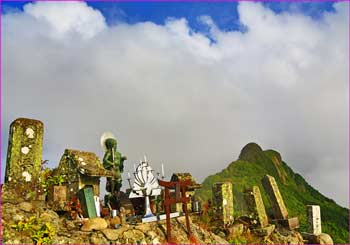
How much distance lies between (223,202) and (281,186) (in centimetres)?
1318

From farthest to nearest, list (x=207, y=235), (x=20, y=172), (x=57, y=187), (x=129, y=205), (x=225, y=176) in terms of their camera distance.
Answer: (x=225, y=176) → (x=129, y=205) → (x=207, y=235) → (x=57, y=187) → (x=20, y=172)

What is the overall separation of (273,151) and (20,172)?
77.9 feet

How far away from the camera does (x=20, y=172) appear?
35.8 feet

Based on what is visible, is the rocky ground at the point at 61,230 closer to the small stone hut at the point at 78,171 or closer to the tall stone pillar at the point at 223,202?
the small stone hut at the point at 78,171

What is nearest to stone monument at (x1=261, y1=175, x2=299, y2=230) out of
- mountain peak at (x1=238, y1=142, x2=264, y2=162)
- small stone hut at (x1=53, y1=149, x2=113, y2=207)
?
small stone hut at (x1=53, y1=149, x2=113, y2=207)

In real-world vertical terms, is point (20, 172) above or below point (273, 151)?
below

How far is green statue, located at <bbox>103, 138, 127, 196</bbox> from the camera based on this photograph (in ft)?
49.8

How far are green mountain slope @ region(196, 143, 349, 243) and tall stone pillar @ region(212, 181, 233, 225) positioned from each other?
6.52 metres

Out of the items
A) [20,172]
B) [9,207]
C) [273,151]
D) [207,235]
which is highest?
[273,151]

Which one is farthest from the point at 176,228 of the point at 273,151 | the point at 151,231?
the point at 273,151

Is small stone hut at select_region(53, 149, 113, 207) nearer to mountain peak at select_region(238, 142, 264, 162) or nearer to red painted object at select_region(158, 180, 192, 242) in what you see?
red painted object at select_region(158, 180, 192, 242)

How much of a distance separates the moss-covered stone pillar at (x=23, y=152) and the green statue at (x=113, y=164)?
13.7ft

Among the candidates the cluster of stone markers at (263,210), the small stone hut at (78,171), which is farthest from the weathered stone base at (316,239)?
the small stone hut at (78,171)

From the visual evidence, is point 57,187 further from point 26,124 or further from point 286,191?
point 286,191
